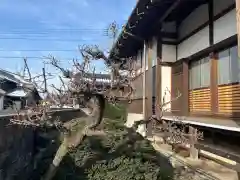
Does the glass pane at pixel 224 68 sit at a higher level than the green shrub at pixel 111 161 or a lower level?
higher

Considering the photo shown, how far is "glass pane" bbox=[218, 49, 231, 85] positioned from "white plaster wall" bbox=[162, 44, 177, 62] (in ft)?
10.1

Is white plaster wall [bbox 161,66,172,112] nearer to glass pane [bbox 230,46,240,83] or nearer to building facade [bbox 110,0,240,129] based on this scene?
building facade [bbox 110,0,240,129]

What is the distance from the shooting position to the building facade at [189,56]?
7445 millimetres

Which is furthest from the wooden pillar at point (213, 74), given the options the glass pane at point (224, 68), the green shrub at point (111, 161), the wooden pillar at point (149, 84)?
the wooden pillar at point (149, 84)

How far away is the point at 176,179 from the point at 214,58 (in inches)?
131

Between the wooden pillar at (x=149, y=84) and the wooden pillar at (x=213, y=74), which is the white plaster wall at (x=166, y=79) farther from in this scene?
the wooden pillar at (x=213, y=74)

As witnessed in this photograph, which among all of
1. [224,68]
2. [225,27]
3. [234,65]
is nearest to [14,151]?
[234,65]

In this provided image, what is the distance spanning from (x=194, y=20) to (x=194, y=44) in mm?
866

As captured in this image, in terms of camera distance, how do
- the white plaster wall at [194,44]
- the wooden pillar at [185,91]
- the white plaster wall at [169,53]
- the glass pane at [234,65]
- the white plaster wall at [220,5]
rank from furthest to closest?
1. the white plaster wall at [169,53]
2. the wooden pillar at [185,91]
3. the white plaster wall at [194,44]
4. the white plaster wall at [220,5]
5. the glass pane at [234,65]

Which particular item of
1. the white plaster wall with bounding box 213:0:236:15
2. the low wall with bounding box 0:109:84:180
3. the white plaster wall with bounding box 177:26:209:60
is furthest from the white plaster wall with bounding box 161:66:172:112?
the low wall with bounding box 0:109:84:180

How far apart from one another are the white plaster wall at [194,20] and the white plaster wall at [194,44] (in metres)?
0.30

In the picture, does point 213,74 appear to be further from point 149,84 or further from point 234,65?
point 149,84

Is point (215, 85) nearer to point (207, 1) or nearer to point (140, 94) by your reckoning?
point (207, 1)

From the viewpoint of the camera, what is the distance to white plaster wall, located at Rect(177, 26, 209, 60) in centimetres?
871
